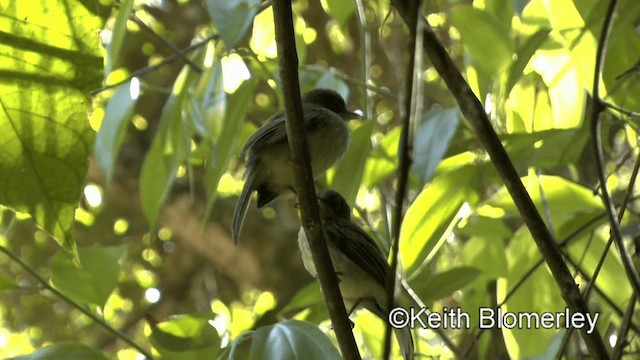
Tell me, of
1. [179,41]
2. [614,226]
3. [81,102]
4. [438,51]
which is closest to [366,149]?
[438,51]

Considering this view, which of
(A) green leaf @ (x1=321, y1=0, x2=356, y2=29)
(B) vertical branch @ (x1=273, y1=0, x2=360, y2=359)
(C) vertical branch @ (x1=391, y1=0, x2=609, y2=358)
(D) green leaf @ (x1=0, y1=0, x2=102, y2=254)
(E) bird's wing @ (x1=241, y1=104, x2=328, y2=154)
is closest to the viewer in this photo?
(D) green leaf @ (x1=0, y1=0, x2=102, y2=254)

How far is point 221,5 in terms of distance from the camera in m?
0.80

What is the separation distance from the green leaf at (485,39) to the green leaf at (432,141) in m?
0.10

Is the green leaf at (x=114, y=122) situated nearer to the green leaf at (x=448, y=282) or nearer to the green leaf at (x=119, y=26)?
the green leaf at (x=119, y=26)

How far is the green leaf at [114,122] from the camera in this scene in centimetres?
109

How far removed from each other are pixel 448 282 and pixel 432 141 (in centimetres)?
24

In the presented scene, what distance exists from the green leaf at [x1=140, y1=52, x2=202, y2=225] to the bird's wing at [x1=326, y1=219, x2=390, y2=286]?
35 cm

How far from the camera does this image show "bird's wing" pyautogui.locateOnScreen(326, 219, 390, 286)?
4.56 ft

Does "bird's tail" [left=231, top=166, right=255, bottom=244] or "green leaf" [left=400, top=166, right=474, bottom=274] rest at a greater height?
"bird's tail" [left=231, top=166, right=255, bottom=244]

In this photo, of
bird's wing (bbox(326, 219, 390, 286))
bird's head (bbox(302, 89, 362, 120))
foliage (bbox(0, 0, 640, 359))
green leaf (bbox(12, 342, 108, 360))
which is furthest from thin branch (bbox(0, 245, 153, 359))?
bird's head (bbox(302, 89, 362, 120))

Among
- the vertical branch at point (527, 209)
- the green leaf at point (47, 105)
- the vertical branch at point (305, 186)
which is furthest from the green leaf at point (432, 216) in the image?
the green leaf at point (47, 105)

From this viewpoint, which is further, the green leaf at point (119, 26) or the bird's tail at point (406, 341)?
the bird's tail at point (406, 341)

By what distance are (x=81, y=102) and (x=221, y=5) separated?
0.33 m

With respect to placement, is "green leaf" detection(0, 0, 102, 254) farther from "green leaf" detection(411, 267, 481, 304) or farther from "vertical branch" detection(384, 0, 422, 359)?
"green leaf" detection(411, 267, 481, 304)
